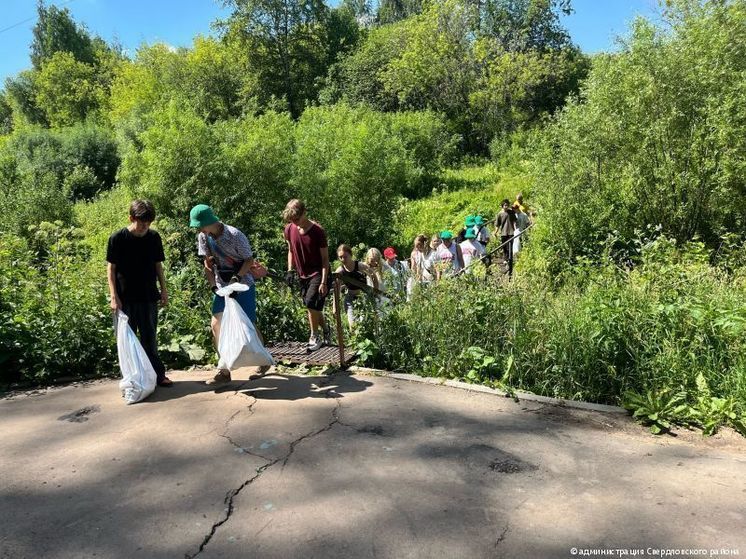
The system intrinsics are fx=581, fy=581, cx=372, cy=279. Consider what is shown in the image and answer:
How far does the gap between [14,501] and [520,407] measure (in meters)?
3.70

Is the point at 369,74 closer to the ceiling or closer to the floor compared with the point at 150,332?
closer to the ceiling

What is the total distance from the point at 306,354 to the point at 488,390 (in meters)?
2.11

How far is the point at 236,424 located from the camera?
4547 millimetres

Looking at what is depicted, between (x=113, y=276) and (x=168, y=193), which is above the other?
(x=168, y=193)

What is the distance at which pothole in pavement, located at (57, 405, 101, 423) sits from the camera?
4.82 metres

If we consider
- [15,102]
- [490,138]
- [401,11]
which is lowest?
[490,138]

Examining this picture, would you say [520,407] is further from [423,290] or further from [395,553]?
[395,553]

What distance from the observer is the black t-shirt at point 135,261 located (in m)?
5.09

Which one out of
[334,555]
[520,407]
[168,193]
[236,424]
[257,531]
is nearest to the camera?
[334,555]

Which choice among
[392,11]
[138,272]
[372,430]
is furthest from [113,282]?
[392,11]

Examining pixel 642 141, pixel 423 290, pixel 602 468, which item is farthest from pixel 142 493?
pixel 642 141

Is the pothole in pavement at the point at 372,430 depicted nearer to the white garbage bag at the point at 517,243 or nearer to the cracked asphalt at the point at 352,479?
the cracked asphalt at the point at 352,479

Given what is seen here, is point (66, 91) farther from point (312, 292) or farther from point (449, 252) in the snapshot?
point (312, 292)

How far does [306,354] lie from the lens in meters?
6.38
